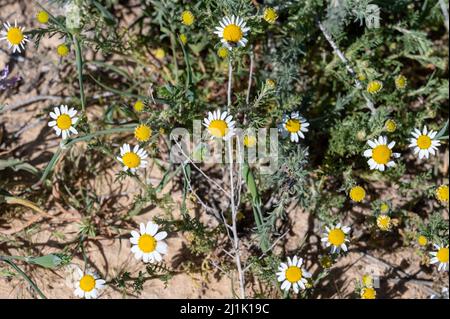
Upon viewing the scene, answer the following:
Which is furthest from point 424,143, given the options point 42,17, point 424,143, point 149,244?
point 42,17

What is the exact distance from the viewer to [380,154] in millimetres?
2965

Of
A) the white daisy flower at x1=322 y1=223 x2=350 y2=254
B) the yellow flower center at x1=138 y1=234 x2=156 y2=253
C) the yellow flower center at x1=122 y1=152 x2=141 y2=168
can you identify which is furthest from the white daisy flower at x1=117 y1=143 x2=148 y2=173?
the white daisy flower at x1=322 y1=223 x2=350 y2=254

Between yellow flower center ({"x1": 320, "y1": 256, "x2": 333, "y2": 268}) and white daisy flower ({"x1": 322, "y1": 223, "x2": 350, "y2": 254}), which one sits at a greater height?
white daisy flower ({"x1": 322, "y1": 223, "x2": 350, "y2": 254})

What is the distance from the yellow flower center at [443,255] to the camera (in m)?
3.09

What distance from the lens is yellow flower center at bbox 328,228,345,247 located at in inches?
116

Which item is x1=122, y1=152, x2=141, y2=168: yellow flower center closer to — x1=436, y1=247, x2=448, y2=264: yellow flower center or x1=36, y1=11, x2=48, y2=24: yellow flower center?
x1=36, y1=11, x2=48, y2=24: yellow flower center

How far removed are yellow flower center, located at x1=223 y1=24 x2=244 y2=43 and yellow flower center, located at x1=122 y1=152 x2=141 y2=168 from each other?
790 mm

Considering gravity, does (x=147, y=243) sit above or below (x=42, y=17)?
below

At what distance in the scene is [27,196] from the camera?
3.21 m

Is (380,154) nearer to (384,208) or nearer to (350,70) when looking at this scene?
(384,208)

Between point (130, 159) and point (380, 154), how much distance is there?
1378mm

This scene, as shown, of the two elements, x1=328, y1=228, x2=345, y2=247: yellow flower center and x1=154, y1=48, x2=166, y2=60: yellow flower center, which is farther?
x1=154, y1=48, x2=166, y2=60: yellow flower center
